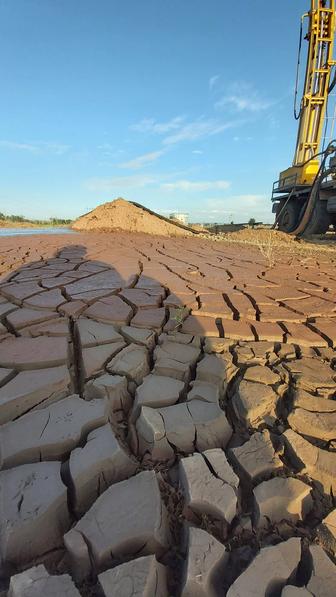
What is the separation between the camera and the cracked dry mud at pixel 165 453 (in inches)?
27.4

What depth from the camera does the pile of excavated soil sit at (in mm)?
9375

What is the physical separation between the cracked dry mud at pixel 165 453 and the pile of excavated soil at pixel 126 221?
24.9ft

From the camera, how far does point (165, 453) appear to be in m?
1.02

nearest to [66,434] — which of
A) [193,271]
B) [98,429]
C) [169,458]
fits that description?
[98,429]

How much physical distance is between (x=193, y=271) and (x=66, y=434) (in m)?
2.74

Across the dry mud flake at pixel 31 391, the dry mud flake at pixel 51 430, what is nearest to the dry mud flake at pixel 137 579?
the dry mud flake at pixel 51 430

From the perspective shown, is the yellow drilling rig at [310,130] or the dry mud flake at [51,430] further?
the yellow drilling rig at [310,130]

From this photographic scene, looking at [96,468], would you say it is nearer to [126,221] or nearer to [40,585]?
[40,585]

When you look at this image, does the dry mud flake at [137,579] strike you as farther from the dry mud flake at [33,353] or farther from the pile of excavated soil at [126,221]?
the pile of excavated soil at [126,221]

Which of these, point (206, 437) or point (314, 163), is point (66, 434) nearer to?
point (206, 437)

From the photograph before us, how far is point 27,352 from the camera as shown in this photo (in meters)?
1.54

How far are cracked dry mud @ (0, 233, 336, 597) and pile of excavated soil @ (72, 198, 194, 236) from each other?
758 centimetres

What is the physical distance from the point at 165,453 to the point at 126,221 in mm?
8965

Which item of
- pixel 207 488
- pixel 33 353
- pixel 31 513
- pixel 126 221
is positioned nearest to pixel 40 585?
pixel 31 513
